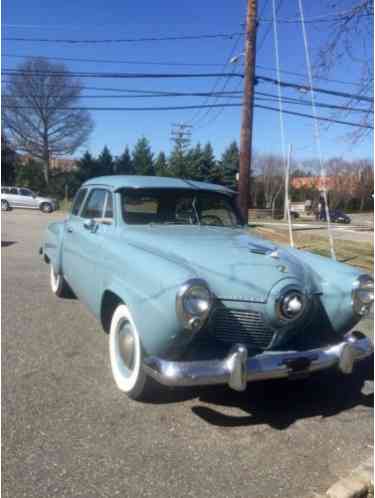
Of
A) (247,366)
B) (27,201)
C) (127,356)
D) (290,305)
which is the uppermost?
(27,201)

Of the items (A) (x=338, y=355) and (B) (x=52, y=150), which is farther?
(B) (x=52, y=150)

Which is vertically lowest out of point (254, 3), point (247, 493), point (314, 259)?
point (247, 493)

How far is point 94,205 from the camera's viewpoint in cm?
463

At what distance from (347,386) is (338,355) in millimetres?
730

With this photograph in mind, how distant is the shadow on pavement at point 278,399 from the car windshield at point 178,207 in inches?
66.9

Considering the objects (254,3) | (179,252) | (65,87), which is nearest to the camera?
(179,252)

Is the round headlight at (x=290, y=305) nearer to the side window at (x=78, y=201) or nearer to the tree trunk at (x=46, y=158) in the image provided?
the side window at (x=78, y=201)

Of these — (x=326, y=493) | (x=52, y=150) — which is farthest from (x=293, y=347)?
(x=52, y=150)

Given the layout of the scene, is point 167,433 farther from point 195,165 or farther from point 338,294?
point 195,165

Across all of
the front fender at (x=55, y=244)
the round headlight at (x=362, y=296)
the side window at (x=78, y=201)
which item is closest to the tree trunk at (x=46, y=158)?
the front fender at (x=55, y=244)

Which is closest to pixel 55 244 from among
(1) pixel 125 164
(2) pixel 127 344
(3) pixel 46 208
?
(2) pixel 127 344

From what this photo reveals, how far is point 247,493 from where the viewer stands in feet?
7.43

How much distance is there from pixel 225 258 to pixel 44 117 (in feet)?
130

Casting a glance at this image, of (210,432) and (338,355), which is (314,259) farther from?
(210,432)
